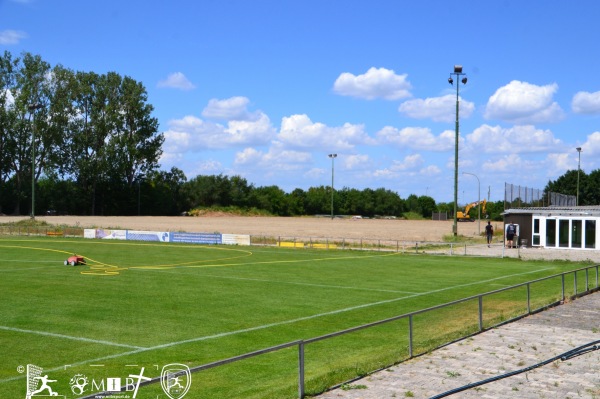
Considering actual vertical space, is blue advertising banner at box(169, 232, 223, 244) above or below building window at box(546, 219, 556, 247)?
below

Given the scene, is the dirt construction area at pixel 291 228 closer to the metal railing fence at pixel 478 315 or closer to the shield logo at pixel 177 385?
the metal railing fence at pixel 478 315

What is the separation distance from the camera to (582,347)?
15.0 meters

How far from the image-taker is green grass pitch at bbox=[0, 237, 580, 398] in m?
14.1

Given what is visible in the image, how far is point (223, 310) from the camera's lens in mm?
22844

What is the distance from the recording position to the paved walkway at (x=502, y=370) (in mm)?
11781

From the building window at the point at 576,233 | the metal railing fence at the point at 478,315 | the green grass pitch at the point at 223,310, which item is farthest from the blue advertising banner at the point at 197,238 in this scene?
the metal railing fence at the point at 478,315

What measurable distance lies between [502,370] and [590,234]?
129 ft

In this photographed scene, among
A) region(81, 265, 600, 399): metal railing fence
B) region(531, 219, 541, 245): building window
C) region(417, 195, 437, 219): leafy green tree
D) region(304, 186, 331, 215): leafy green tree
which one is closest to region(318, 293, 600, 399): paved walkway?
region(81, 265, 600, 399): metal railing fence

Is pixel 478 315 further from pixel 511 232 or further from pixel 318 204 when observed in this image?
pixel 318 204

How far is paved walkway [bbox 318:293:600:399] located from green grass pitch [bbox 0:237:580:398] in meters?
0.65

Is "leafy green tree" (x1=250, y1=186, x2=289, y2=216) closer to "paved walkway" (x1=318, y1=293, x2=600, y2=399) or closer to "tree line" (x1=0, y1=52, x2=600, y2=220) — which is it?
"tree line" (x1=0, y1=52, x2=600, y2=220)

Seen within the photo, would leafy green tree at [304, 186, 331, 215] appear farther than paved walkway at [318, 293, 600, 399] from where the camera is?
Yes

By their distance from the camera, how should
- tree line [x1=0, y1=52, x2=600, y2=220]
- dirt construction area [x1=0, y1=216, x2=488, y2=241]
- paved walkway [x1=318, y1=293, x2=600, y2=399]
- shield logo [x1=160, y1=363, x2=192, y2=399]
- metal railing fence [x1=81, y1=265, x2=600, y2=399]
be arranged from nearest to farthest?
shield logo [x1=160, y1=363, x2=192, y2=399] → metal railing fence [x1=81, y1=265, x2=600, y2=399] → paved walkway [x1=318, y1=293, x2=600, y2=399] → dirt construction area [x1=0, y1=216, x2=488, y2=241] → tree line [x1=0, y1=52, x2=600, y2=220]

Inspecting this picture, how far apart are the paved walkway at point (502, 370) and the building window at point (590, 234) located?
32.8 metres
